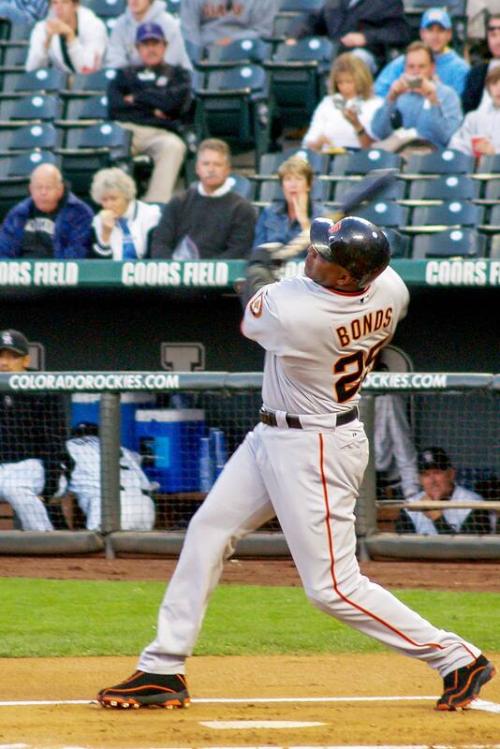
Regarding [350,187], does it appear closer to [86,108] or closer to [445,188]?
[445,188]

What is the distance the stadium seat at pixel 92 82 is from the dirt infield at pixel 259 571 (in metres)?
4.96

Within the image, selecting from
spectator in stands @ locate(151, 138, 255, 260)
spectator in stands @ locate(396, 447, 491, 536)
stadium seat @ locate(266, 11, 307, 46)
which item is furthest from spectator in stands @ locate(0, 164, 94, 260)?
stadium seat @ locate(266, 11, 307, 46)

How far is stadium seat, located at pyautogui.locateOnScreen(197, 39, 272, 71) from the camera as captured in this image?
1162 centimetres

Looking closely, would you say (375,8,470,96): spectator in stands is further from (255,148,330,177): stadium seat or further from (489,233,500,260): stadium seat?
(489,233,500,260): stadium seat

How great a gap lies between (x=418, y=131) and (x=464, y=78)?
2.06ft

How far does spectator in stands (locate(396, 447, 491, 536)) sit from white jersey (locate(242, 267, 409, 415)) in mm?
3410

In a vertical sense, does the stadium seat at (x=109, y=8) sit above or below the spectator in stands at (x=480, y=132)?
above

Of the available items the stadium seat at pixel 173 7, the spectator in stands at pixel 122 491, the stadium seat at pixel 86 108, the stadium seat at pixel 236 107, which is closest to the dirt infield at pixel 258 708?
the spectator in stands at pixel 122 491

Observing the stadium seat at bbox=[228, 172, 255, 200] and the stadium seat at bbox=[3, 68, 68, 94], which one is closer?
the stadium seat at bbox=[228, 172, 255, 200]

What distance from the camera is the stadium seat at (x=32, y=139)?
1120 cm

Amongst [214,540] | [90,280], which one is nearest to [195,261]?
[90,280]

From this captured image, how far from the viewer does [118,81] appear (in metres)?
11.1

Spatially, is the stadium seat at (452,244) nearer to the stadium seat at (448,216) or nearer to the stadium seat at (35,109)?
the stadium seat at (448,216)

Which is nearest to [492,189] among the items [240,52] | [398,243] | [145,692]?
[398,243]
